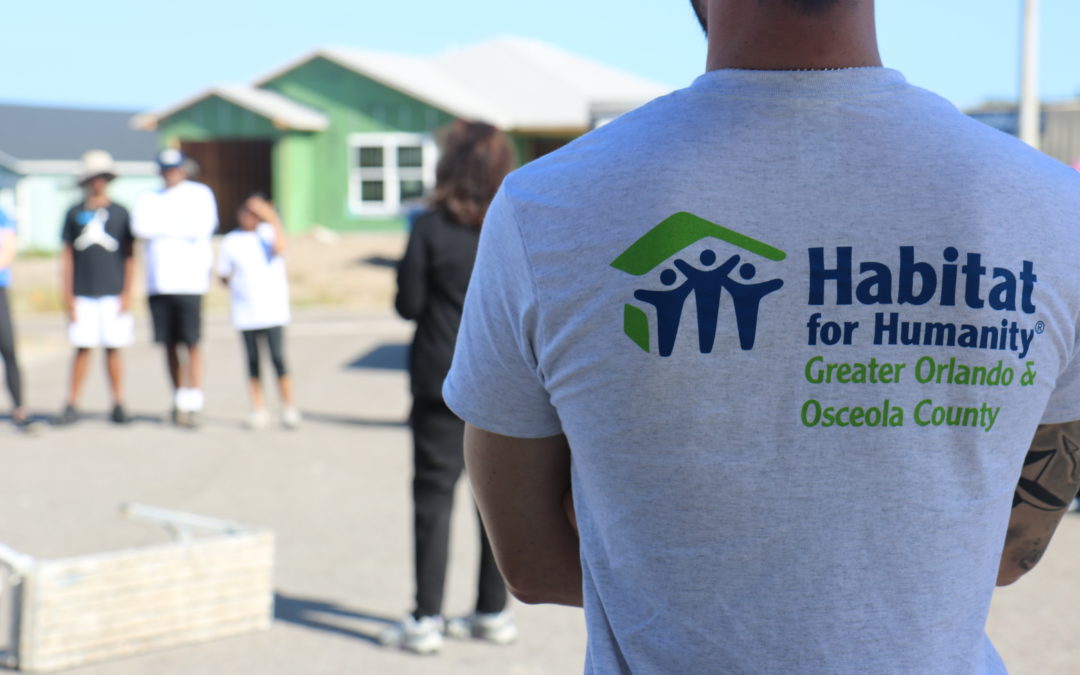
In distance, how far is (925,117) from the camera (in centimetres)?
144

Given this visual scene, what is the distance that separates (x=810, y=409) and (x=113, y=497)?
699cm

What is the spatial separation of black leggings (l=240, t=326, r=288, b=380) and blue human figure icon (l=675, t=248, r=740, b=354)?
8.74 metres

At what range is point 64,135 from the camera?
167ft

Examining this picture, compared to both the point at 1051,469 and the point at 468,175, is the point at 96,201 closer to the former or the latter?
the point at 468,175

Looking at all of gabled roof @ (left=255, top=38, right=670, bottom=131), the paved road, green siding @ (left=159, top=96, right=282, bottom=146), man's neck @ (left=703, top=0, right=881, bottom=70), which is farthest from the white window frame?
man's neck @ (left=703, top=0, right=881, bottom=70)

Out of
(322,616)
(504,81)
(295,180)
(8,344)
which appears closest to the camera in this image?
(322,616)

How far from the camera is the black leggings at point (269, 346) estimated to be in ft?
32.3

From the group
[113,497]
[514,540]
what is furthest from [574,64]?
[514,540]

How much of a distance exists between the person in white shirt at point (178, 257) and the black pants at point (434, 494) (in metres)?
5.42

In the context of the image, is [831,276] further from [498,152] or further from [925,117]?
[498,152]

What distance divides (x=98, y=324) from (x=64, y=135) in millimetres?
44986

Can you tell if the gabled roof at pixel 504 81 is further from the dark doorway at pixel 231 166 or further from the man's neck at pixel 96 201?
the man's neck at pixel 96 201

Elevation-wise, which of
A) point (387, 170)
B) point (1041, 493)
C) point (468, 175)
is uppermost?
point (387, 170)

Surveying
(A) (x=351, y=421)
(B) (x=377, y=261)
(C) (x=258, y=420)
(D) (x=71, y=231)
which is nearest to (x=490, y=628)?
(C) (x=258, y=420)
